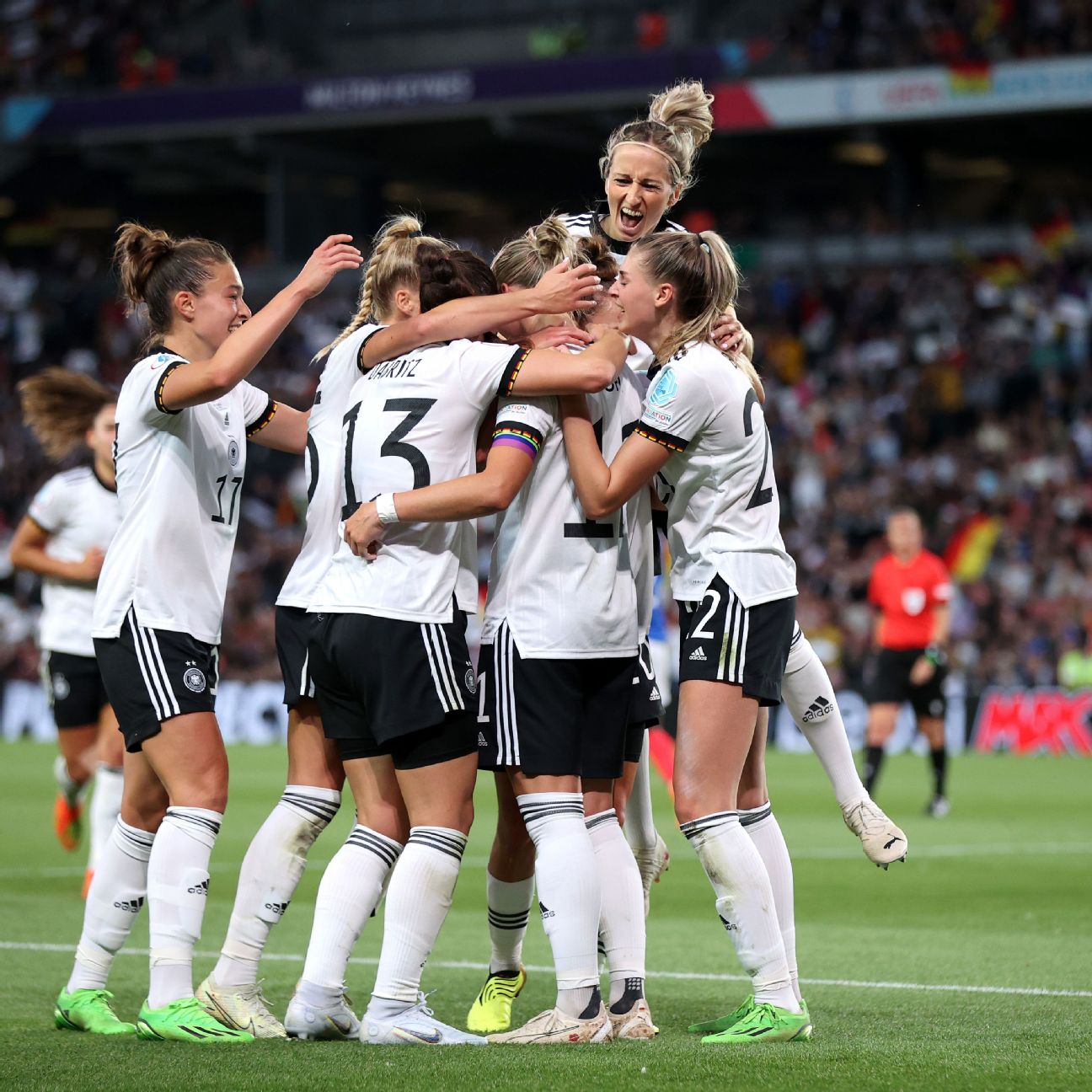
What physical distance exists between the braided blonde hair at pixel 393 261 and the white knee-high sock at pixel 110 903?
1785 mm

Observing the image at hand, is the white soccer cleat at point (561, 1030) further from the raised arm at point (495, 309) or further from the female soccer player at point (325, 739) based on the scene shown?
the raised arm at point (495, 309)

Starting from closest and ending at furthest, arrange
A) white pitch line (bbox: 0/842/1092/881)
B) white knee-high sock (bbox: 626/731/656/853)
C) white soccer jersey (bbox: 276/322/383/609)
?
white soccer jersey (bbox: 276/322/383/609) → white knee-high sock (bbox: 626/731/656/853) → white pitch line (bbox: 0/842/1092/881)

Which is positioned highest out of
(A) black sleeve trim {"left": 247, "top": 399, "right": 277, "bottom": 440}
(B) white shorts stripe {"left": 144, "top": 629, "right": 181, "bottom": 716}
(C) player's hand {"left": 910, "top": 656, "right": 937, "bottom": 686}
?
(A) black sleeve trim {"left": 247, "top": 399, "right": 277, "bottom": 440}

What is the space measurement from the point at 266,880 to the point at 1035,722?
1536cm

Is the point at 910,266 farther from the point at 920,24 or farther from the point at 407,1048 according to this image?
the point at 407,1048

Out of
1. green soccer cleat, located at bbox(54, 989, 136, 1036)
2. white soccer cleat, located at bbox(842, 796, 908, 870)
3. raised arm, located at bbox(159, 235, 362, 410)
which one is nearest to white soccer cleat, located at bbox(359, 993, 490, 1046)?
green soccer cleat, located at bbox(54, 989, 136, 1036)

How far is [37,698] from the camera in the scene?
22.7m

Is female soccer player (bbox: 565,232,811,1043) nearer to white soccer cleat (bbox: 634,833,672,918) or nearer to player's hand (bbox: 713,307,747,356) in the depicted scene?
player's hand (bbox: 713,307,747,356)

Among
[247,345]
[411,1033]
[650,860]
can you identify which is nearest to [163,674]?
[247,345]

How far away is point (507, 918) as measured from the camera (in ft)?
18.2

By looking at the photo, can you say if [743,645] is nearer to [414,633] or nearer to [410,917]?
[414,633]

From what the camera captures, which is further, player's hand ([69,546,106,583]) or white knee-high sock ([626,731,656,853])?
player's hand ([69,546,106,583])

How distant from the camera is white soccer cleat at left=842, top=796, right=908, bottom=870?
5.36 m

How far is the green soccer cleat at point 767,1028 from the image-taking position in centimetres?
487
